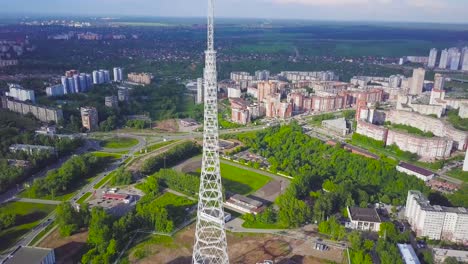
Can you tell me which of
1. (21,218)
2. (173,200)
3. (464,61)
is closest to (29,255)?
(21,218)

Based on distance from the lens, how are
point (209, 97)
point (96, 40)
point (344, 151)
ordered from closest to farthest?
point (209, 97) → point (344, 151) → point (96, 40)

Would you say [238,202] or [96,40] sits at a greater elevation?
[96,40]

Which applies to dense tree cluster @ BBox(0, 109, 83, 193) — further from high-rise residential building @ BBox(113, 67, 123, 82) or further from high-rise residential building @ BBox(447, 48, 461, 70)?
high-rise residential building @ BBox(447, 48, 461, 70)

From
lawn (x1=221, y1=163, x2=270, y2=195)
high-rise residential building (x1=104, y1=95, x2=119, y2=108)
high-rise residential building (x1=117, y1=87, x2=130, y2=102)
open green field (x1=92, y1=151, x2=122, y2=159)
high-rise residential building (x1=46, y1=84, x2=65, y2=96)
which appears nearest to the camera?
lawn (x1=221, y1=163, x2=270, y2=195)

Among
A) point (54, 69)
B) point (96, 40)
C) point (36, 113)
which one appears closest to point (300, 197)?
point (36, 113)

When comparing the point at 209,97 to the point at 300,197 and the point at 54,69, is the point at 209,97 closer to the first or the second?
the point at 300,197

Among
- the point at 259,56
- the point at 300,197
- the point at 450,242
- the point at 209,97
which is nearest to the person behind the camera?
the point at 209,97

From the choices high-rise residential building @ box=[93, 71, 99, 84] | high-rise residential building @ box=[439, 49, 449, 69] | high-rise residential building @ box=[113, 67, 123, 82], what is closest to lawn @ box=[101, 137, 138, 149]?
high-rise residential building @ box=[93, 71, 99, 84]
